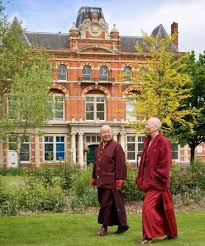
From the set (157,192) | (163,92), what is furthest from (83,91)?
(157,192)

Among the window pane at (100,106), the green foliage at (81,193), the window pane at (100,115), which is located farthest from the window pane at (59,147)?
the green foliage at (81,193)

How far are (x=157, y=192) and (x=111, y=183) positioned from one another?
107 cm

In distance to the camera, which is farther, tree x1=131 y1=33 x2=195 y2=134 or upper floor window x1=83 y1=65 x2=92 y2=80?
upper floor window x1=83 y1=65 x2=92 y2=80

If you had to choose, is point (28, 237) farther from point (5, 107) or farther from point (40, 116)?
point (5, 107)

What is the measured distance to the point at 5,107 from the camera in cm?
3706

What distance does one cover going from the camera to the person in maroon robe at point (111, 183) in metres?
8.98

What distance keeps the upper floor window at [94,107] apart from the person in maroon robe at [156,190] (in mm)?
31987

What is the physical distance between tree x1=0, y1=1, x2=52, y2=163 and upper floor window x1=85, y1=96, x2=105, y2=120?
734cm

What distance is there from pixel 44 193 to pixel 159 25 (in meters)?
33.2

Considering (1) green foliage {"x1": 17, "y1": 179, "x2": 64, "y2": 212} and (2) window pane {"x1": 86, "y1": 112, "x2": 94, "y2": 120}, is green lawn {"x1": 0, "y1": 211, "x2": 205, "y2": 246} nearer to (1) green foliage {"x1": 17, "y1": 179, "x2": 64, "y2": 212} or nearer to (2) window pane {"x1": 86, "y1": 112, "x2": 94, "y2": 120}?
(1) green foliage {"x1": 17, "y1": 179, "x2": 64, "y2": 212}

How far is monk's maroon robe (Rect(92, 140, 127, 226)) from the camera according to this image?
9.00m

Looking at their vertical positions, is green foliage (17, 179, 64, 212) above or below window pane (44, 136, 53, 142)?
below

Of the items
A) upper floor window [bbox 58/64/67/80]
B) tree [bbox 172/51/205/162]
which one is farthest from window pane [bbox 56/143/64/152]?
tree [bbox 172/51/205/162]

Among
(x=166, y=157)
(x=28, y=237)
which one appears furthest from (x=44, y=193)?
(x=166, y=157)
